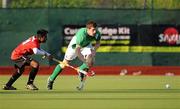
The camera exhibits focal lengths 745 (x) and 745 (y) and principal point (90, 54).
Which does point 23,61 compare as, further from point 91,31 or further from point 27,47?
point 91,31

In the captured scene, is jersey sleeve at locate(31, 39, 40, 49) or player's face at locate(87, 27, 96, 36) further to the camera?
jersey sleeve at locate(31, 39, 40, 49)

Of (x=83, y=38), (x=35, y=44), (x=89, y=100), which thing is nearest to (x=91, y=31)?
(x=83, y=38)

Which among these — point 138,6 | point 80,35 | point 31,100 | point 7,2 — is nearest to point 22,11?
point 7,2

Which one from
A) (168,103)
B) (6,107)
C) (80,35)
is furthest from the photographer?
(80,35)

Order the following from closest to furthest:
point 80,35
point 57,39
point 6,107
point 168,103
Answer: point 6,107
point 168,103
point 80,35
point 57,39

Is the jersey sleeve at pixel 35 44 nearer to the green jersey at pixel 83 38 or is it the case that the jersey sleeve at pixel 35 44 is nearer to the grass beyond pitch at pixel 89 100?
the green jersey at pixel 83 38

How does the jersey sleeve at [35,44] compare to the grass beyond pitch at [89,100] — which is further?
the jersey sleeve at [35,44]

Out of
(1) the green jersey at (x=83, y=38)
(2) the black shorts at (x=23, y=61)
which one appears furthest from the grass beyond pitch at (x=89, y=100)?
(1) the green jersey at (x=83, y=38)

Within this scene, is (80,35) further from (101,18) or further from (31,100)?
(101,18)

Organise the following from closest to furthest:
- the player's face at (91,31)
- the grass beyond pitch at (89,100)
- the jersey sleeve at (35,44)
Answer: the grass beyond pitch at (89,100)
the player's face at (91,31)
the jersey sleeve at (35,44)

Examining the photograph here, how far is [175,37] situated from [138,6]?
1.62 meters

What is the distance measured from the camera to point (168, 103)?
1086 cm

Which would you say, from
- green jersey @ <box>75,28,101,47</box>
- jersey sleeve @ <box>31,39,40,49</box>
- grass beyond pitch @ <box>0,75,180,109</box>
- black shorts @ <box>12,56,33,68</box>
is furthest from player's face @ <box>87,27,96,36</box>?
black shorts @ <box>12,56,33,68</box>

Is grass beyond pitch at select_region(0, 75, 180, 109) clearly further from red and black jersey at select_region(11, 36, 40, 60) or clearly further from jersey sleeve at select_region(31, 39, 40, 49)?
jersey sleeve at select_region(31, 39, 40, 49)
